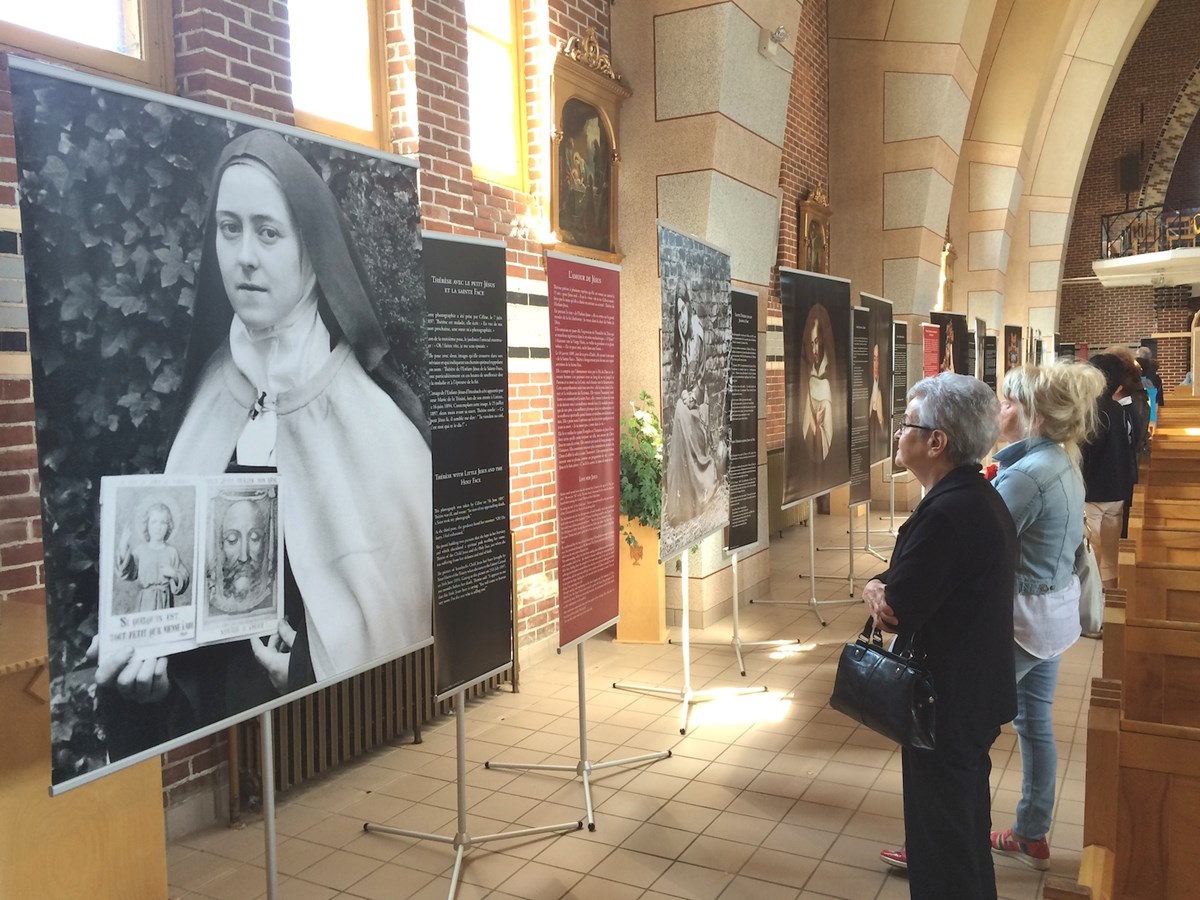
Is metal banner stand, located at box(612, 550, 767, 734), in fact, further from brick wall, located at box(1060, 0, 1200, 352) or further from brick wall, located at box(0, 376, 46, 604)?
brick wall, located at box(1060, 0, 1200, 352)

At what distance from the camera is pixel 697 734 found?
446cm

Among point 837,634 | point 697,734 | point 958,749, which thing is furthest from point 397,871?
point 837,634

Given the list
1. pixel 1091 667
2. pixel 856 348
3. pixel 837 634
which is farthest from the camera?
pixel 856 348

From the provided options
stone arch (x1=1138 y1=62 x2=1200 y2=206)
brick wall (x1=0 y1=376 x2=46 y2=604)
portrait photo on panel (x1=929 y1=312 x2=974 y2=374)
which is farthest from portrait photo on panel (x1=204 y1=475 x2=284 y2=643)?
stone arch (x1=1138 y1=62 x2=1200 y2=206)

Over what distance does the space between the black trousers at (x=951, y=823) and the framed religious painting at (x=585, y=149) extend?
396cm

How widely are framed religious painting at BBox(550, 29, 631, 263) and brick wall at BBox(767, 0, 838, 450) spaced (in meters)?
3.44

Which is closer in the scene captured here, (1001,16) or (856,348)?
(856,348)

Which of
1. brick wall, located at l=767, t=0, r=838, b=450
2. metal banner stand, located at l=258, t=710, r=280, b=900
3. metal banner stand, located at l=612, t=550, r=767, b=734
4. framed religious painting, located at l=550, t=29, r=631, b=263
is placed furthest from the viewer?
brick wall, located at l=767, t=0, r=838, b=450

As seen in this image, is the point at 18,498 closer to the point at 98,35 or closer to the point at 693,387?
the point at 98,35

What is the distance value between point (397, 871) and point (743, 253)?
4468mm

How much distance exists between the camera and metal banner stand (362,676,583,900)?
3109 millimetres

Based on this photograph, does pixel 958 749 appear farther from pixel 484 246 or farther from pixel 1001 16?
pixel 1001 16

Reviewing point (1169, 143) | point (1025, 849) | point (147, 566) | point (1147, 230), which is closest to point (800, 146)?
point (1025, 849)

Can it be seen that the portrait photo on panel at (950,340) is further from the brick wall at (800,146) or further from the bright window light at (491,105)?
the bright window light at (491,105)
